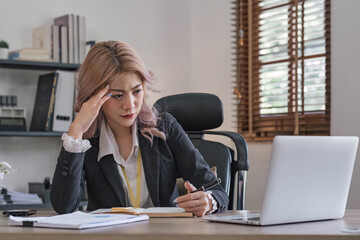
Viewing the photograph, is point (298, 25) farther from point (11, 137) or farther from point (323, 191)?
point (323, 191)

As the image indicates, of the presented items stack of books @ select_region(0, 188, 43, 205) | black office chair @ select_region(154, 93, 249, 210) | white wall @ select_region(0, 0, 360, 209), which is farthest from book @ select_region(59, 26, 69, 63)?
black office chair @ select_region(154, 93, 249, 210)

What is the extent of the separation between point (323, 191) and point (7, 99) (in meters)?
2.70

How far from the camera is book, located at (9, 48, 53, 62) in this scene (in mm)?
3789

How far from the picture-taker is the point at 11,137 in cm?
394

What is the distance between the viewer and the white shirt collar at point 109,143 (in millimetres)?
2107

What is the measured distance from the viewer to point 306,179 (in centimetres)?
148

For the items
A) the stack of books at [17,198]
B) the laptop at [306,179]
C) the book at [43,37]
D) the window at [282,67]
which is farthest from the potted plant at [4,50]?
the laptop at [306,179]

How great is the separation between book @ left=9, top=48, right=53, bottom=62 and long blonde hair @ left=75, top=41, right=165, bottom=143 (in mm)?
1749

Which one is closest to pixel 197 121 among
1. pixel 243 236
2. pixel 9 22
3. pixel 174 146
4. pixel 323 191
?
pixel 174 146

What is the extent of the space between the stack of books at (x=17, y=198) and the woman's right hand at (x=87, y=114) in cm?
174

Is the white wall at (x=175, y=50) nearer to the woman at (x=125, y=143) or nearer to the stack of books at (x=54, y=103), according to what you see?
the stack of books at (x=54, y=103)

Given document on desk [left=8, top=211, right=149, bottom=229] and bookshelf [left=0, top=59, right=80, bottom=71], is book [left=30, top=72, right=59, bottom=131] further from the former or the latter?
document on desk [left=8, top=211, right=149, bottom=229]

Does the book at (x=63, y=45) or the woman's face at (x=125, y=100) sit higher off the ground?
the book at (x=63, y=45)

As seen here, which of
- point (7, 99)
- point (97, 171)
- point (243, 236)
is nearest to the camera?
point (243, 236)
